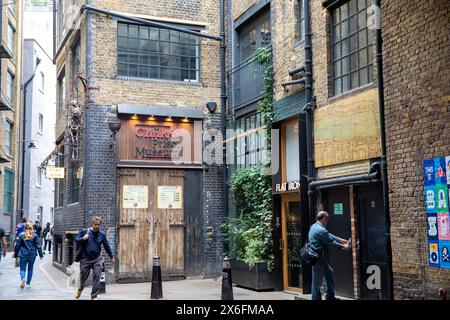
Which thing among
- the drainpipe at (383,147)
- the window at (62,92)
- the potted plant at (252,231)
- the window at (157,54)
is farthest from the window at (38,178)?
the drainpipe at (383,147)

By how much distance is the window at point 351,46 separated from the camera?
1053 centimetres

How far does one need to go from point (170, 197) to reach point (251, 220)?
110 inches

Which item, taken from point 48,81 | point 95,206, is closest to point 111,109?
point 95,206

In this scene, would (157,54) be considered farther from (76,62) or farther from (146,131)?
(76,62)

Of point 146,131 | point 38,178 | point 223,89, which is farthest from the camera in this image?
point 38,178

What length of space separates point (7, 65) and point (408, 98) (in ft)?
83.5

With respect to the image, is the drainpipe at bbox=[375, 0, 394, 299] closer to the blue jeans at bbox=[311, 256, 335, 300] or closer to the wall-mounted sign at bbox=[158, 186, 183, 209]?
the blue jeans at bbox=[311, 256, 335, 300]

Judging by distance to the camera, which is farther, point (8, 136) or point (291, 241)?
point (8, 136)

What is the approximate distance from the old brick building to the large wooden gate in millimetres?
27

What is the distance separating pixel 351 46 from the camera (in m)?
11.0

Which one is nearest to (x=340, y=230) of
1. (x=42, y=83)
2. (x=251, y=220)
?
(x=251, y=220)

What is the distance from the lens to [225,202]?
16.4 metres

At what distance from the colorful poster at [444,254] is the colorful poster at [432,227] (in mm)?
157
